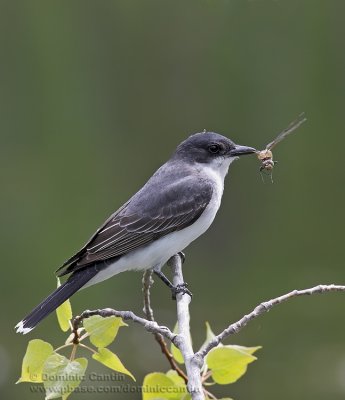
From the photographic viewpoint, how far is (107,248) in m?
2.81

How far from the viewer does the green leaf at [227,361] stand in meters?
1.86

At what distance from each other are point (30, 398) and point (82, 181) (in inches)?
53.0

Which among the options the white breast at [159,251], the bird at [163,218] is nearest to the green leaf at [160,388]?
the bird at [163,218]

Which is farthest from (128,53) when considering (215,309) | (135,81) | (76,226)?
(215,309)

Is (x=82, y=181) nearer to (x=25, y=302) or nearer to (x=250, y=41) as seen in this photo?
(x=25, y=302)

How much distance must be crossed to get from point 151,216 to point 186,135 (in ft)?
8.59

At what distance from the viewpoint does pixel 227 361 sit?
1866 mm

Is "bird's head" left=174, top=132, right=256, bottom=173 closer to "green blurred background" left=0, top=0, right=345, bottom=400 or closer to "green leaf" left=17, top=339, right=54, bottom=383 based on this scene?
"green leaf" left=17, top=339, right=54, bottom=383

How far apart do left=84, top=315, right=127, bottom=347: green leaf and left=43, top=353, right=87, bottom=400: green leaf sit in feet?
0.21

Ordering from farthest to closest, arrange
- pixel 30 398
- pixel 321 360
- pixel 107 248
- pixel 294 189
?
pixel 294 189 < pixel 321 360 < pixel 30 398 < pixel 107 248

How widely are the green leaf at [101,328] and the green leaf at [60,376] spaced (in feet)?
0.21

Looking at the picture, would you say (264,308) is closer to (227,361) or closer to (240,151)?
(227,361)

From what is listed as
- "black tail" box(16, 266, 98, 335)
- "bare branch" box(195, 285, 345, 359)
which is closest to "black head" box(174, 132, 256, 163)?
"black tail" box(16, 266, 98, 335)

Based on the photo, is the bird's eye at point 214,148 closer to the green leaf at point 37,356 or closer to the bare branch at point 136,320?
the bare branch at point 136,320
